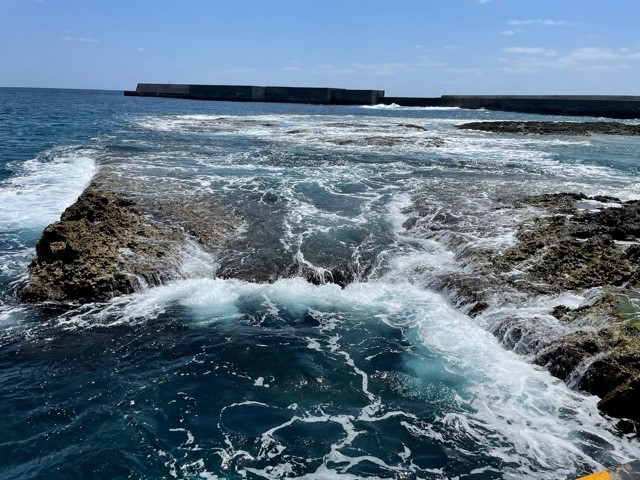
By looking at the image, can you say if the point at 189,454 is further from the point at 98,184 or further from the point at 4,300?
the point at 98,184

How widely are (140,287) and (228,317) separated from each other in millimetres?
1931

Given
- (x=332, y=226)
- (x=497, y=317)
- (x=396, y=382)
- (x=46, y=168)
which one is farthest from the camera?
(x=46, y=168)

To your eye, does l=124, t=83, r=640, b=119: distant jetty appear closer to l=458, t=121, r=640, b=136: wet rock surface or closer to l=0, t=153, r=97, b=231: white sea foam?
l=458, t=121, r=640, b=136: wet rock surface

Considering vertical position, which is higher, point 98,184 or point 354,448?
point 98,184

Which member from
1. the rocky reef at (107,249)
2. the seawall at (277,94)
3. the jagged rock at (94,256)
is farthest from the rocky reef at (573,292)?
the seawall at (277,94)

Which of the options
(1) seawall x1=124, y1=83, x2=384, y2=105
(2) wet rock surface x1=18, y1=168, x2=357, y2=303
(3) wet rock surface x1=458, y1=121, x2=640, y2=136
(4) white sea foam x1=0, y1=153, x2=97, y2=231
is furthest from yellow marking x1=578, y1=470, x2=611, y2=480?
(1) seawall x1=124, y1=83, x2=384, y2=105

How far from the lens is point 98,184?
1538 centimetres

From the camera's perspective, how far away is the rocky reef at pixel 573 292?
623 centimetres

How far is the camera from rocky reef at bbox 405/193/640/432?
6230mm

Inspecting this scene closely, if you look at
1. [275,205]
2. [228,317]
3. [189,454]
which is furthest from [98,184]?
[189,454]

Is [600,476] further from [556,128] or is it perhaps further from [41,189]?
[556,128]

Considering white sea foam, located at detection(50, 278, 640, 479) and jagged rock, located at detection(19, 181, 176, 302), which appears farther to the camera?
jagged rock, located at detection(19, 181, 176, 302)

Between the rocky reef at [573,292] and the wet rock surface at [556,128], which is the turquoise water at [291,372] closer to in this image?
the rocky reef at [573,292]

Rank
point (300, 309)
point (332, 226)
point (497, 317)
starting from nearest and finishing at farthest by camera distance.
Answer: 1. point (497, 317)
2. point (300, 309)
3. point (332, 226)
